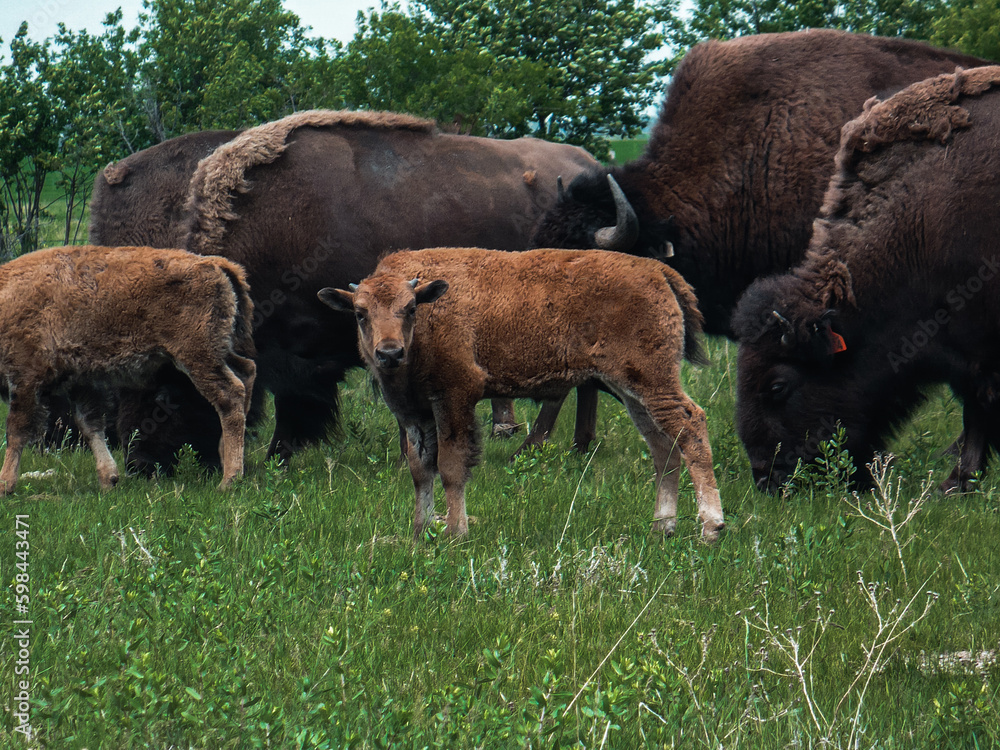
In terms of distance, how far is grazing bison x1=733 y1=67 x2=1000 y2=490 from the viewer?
6.08 meters

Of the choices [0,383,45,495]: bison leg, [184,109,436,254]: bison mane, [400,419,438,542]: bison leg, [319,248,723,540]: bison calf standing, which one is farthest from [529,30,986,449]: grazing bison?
[0,383,45,495]: bison leg

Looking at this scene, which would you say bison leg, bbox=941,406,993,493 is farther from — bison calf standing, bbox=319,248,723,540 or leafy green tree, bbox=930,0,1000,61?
leafy green tree, bbox=930,0,1000,61

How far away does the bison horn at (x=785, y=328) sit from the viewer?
6.20 metres

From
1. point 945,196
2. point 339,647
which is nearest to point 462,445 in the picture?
point 339,647

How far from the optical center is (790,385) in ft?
21.0

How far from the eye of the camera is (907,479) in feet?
21.1

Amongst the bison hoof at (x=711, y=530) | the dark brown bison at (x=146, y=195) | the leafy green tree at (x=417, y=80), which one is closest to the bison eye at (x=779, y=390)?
the bison hoof at (x=711, y=530)

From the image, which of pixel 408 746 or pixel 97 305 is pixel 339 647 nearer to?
pixel 408 746

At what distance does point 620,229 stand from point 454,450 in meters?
3.21

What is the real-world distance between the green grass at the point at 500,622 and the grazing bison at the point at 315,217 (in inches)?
76.5

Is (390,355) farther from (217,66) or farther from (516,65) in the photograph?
(516,65)

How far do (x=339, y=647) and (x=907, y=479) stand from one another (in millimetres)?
4183

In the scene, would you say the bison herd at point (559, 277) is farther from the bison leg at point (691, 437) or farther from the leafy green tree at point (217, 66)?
the leafy green tree at point (217, 66)

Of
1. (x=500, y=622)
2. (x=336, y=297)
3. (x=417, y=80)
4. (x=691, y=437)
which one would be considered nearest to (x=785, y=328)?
(x=691, y=437)
